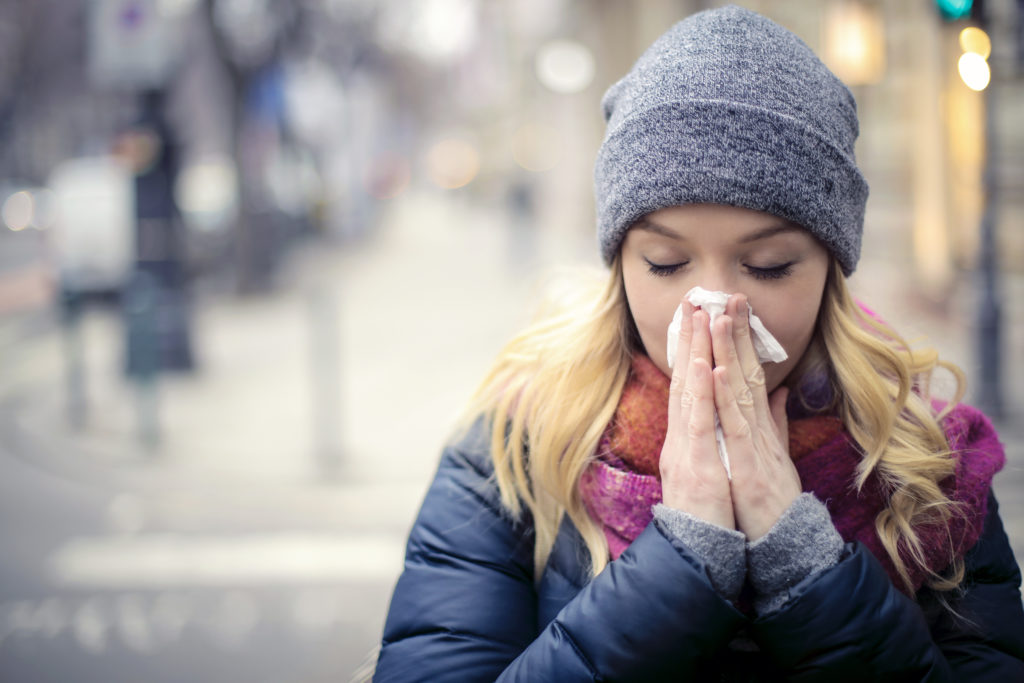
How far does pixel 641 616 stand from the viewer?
1.43 meters

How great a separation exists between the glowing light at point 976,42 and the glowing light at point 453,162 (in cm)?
5405

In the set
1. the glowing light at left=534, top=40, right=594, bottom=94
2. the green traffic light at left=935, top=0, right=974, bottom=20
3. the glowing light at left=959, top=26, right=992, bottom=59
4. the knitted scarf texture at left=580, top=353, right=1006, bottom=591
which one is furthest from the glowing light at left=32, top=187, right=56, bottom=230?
the knitted scarf texture at left=580, top=353, right=1006, bottom=591

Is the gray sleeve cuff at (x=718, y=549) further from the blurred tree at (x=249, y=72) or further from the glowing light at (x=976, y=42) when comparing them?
the blurred tree at (x=249, y=72)

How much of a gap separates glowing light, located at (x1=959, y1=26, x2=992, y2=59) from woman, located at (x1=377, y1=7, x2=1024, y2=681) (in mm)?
4291

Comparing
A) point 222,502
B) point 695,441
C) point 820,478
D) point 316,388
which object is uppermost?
point 695,441

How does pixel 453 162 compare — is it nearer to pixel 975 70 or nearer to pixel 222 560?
pixel 975 70

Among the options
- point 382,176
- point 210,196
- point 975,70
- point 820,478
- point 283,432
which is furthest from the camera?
point 382,176

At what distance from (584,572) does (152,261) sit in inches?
348

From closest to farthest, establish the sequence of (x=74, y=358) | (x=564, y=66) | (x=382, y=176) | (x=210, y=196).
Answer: (x=74, y=358), (x=564, y=66), (x=210, y=196), (x=382, y=176)

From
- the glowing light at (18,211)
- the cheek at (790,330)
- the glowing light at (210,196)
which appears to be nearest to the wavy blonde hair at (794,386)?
the cheek at (790,330)

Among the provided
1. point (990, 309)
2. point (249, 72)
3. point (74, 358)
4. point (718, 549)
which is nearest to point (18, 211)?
point (249, 72)

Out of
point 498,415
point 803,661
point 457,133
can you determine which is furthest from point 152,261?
point 457,133

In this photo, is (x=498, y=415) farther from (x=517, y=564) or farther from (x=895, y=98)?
(x=895, y=98)

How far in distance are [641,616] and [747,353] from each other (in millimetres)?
469
